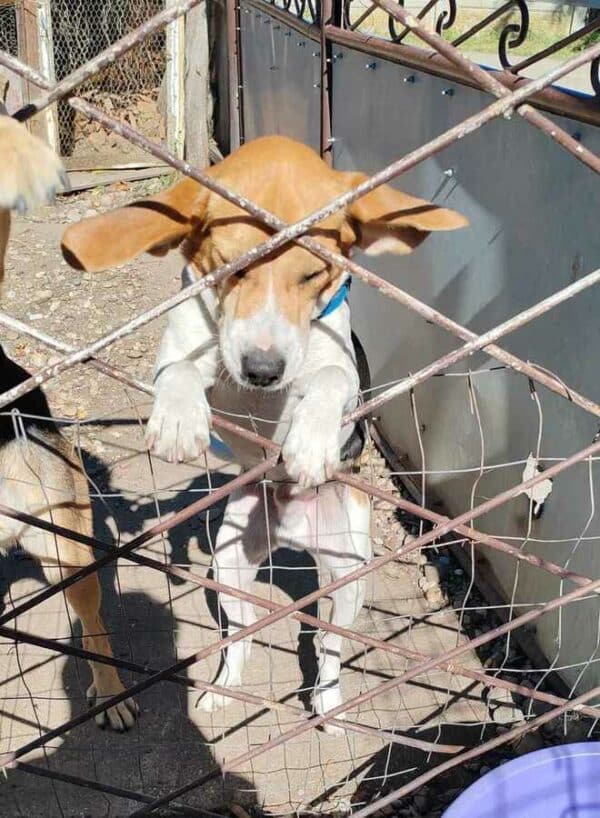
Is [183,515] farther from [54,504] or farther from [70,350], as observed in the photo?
[54,504]

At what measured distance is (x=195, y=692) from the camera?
310 cm

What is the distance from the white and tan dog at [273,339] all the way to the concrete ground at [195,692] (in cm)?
26

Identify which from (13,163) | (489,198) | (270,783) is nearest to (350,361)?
(489,198)

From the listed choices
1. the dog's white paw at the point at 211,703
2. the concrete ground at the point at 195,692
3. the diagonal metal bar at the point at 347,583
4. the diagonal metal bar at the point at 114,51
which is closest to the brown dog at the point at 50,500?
the concrete ground at the point at 195,692

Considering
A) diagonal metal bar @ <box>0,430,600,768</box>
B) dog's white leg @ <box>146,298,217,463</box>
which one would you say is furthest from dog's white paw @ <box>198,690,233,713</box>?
dog's white leg @ <box>146,298,217,463</box>

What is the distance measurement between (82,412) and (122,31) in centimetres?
655

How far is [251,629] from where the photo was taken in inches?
76.5

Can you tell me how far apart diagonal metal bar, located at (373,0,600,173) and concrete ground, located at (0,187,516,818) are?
1257mm

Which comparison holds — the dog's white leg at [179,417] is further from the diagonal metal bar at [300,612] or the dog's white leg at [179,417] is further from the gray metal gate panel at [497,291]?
the gray metal gate panel at [497,291]

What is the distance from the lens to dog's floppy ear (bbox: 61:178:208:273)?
6.27 feet

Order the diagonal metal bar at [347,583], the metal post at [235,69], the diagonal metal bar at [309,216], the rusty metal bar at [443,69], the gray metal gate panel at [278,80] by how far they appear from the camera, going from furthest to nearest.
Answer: the metal post at [235,69] < the gray metal gate panel at [278,80] < the rusty metal bar at [443,69] < the diagonal metal bar at [347,583] < the diagonal metal bar at [309,216]

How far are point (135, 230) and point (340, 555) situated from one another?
139 cm

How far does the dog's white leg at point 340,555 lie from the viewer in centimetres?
278

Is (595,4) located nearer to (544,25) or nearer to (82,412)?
(82,412)
